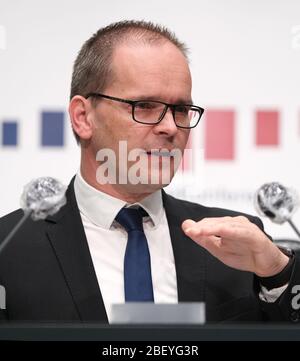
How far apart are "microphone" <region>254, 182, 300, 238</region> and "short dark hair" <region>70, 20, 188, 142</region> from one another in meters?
0.47

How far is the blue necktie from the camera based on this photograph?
144 centimetres

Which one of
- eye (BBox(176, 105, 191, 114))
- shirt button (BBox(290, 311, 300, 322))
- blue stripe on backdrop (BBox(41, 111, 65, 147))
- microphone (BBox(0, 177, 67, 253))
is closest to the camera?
microphone (BBox(0, 177, 67, 253))

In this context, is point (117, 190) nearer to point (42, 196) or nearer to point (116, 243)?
point (116, 243)

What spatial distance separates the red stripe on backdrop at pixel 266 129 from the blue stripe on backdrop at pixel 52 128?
0.48 meters

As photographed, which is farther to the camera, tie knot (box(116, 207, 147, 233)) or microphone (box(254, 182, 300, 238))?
tie knot (box(116, 207, 147, 233))

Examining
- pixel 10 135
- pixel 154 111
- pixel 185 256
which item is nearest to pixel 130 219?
pixel 185 256

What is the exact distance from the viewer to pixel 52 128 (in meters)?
1.60

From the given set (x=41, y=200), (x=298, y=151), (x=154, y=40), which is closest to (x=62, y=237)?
(x=41, y=200)

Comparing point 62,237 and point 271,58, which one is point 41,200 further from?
point 271,58

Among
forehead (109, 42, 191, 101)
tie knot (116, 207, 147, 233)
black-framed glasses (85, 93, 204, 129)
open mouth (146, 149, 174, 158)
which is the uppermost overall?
forehead (109, 42, 191, 101)

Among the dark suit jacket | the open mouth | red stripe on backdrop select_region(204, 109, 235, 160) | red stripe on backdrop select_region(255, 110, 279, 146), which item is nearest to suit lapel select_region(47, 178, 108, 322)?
the dark suit jacket

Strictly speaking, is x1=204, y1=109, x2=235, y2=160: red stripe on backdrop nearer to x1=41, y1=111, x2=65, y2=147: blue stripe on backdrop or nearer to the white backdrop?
the white backdrop

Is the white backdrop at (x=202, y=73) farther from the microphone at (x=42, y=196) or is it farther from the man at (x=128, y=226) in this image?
the microphone at (x=42, y=196)

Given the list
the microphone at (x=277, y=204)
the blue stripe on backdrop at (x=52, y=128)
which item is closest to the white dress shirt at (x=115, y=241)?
the blue stripe on backdrop at (x=52, y=128)
